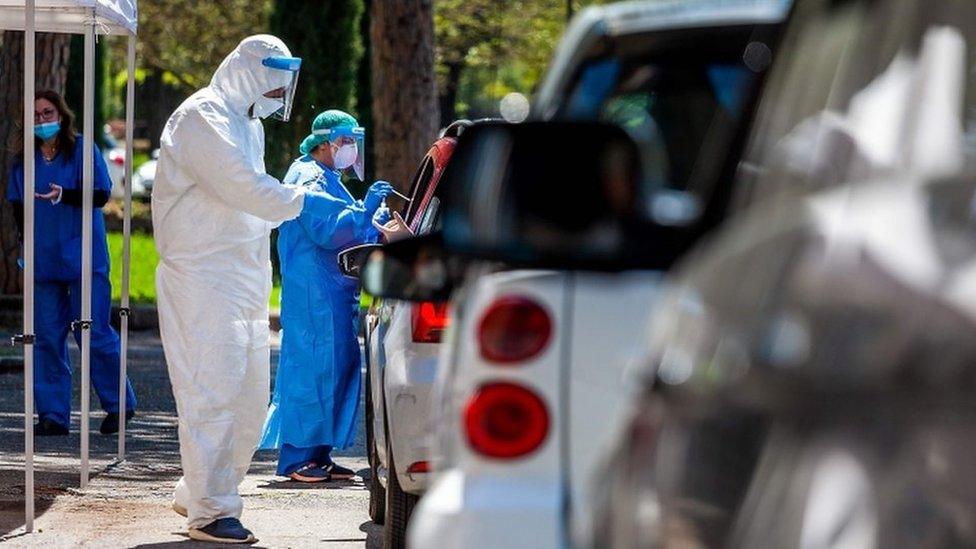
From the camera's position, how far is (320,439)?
32.5ft

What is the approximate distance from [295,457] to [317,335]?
0.61m

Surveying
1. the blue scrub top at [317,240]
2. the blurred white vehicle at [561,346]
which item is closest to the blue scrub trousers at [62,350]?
the blue scrub top at [317,240]

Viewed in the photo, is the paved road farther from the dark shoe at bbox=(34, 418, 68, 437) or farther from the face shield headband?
the face shield headband

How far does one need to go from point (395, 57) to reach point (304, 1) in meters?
8.89

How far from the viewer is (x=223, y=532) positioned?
25.5 feet

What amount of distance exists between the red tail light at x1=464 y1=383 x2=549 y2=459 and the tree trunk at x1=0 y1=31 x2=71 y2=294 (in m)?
15.3

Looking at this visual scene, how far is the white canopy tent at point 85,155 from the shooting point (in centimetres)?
768

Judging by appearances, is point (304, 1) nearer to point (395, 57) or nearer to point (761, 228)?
point (395, 57)

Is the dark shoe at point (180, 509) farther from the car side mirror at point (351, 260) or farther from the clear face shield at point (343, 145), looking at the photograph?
the clear face shield at point (343, 145)

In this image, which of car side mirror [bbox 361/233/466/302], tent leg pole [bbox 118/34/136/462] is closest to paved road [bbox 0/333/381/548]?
tent leg pole [bbox 118/34/136/462]

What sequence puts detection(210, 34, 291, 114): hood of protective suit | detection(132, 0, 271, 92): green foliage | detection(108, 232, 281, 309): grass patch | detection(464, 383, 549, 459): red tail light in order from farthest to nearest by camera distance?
detection(132, 0, 271, 92): green foliage
detection(108, 232, 281, 309): grass patch
detection(210, 34, 291, 114): hood of protective suit
detection(464, 383, 549, 459): red tail light

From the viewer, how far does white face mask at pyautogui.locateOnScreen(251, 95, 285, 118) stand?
8227 mm

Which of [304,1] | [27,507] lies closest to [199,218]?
[27,507]

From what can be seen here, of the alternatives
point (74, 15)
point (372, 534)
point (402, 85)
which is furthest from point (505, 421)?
point (402, 85)
